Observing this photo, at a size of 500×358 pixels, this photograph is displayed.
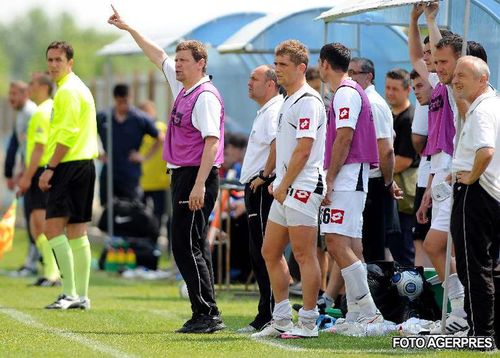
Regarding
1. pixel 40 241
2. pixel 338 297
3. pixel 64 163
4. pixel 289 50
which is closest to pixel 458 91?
pixel 289 50

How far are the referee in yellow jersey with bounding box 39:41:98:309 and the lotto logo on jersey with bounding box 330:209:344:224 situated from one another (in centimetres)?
322

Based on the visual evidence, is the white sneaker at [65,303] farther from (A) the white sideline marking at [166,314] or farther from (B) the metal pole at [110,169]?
(B) the metal pole at [110,169]

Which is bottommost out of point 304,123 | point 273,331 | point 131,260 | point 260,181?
point 131,260

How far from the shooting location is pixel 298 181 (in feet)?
32.3

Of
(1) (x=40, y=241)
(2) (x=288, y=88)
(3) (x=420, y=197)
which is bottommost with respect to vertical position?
(1) (x=40, y=241)

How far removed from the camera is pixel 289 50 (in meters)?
10.0

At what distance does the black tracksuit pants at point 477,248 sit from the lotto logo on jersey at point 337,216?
1406 mm

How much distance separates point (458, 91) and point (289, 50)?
147cm

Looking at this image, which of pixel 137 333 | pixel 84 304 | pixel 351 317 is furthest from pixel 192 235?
pixel 84 304

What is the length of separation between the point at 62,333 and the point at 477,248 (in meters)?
3.50

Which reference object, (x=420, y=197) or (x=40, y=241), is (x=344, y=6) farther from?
(x=40, y=241)

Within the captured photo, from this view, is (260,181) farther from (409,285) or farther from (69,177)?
(69,177)

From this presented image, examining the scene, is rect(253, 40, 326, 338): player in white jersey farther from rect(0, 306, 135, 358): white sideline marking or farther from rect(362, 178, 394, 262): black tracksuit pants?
rect(362, 178, 394, 262): black tracksuit pants

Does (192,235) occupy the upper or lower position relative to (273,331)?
upper
